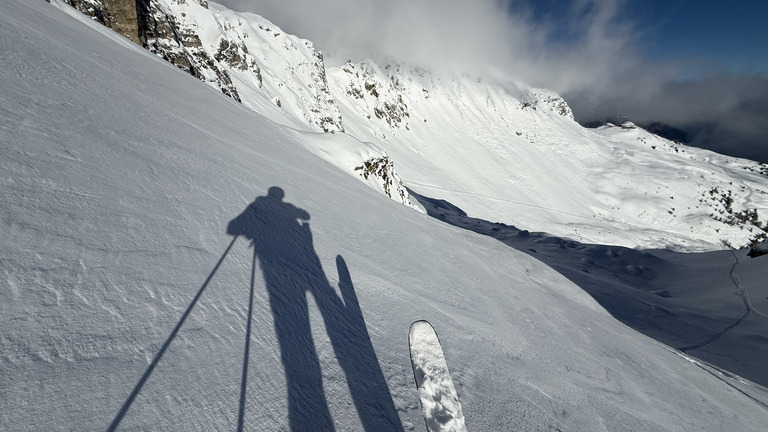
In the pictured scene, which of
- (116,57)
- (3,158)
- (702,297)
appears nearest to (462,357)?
(3,158)

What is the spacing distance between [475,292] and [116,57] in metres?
8.04

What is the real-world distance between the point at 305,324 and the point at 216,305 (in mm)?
646

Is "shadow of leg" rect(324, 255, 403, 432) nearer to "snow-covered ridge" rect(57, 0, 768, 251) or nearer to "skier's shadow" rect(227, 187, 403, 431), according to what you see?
"skier's shadow" rect(227, 187, 403, 431)

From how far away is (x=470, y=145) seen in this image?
293ft

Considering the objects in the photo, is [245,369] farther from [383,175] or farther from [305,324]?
[383,175]

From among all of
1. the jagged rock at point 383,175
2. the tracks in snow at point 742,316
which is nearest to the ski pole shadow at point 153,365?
the jagged rock at point 383,175

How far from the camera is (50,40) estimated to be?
4.90m

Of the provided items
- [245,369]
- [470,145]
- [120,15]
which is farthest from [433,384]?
[470,145]

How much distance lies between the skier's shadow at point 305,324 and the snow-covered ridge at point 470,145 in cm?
862

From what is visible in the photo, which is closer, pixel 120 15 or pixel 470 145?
pixel 120 15

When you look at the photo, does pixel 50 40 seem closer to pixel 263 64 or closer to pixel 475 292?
pixel 475 292

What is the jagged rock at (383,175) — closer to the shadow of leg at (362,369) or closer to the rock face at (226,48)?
the shadow of leg at (362,369)

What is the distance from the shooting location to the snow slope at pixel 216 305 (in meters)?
1.54

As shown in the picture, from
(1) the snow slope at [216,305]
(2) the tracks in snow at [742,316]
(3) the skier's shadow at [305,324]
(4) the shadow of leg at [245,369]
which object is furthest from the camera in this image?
(2) the tracks in snow at [742,316]
